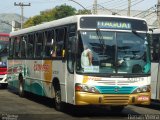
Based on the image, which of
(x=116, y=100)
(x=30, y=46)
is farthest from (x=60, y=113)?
(x=30, y=46)

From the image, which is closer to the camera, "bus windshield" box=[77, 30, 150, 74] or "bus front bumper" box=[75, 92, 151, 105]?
"bus front bumper" box=[75, 92, 151, 105]

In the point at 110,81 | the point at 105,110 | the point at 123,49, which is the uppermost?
the point at 123,49

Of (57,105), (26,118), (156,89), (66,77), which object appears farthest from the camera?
(156,89)

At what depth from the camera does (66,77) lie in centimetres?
1477

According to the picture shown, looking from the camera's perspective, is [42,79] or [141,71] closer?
[141,71]

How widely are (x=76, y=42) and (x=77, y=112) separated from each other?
280 cm

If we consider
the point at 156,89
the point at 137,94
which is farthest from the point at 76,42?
the point at 156,89

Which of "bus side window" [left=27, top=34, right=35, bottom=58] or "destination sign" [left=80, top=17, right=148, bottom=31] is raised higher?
"destination sign" [left=80, top=17, right=148, bottom=31]

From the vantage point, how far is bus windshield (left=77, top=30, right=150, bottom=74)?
13797 millimetres

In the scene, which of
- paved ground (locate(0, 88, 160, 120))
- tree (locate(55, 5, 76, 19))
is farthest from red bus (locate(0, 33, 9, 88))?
tree (locate(55, 5, 76, 19))

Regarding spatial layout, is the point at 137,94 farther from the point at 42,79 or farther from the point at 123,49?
the point at 42,79

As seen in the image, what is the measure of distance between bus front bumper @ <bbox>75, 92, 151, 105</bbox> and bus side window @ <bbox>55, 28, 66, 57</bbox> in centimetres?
217

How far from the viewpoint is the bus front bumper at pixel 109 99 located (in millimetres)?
13609

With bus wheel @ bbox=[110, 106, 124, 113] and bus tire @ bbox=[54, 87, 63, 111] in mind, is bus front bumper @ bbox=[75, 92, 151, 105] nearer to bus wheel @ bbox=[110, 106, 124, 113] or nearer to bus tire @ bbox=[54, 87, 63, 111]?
bus wheel @ bbox=[110, 106, 124, 113]
